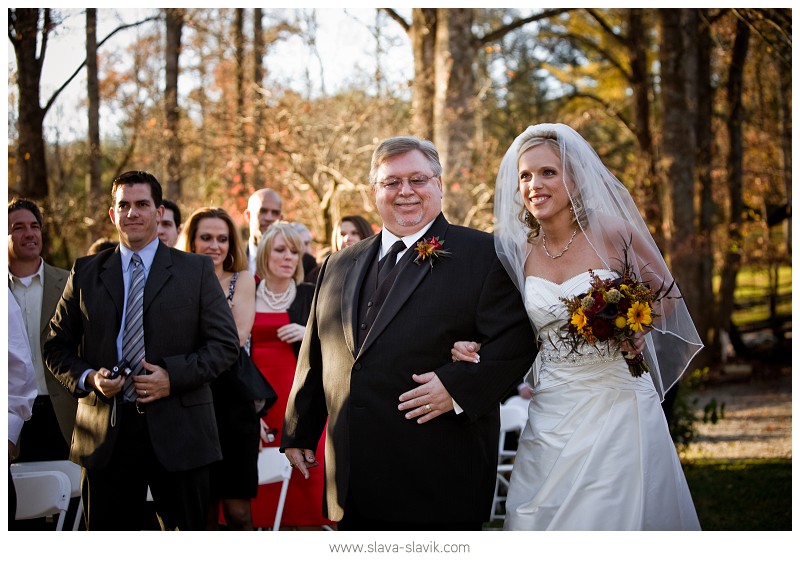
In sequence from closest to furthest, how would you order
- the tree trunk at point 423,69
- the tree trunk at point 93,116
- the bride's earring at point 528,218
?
the bride's earring at point 528,218, the tree trunk at point 93,116, the tree trunk at point 423,69

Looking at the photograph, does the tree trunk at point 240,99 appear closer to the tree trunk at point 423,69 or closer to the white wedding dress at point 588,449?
the tree trunk at point 423,69

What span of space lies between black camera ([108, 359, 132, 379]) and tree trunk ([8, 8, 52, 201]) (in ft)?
14.1

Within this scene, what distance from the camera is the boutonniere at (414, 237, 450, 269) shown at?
11.6ft

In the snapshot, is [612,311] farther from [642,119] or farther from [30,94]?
[642,119]

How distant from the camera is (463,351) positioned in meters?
3.43

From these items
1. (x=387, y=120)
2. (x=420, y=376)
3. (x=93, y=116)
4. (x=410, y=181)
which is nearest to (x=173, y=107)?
(x=93, y=116)

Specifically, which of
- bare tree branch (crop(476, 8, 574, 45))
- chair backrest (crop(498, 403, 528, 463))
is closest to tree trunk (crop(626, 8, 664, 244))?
bare tree branch (crop(476, 8, 574, 45))

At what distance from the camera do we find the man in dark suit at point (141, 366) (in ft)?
13.3

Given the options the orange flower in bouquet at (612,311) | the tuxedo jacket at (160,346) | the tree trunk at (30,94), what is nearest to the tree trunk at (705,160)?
the tree trunk at (30,94)

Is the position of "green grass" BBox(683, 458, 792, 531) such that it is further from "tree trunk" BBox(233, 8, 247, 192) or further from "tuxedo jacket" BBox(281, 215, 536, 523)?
"tree trunk" BBox(233, 8, 247, 192)

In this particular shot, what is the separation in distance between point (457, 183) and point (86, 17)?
4832mm

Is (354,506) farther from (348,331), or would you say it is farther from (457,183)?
(457,183)

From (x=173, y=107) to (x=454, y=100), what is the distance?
5725 mm

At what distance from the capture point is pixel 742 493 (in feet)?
24.0
